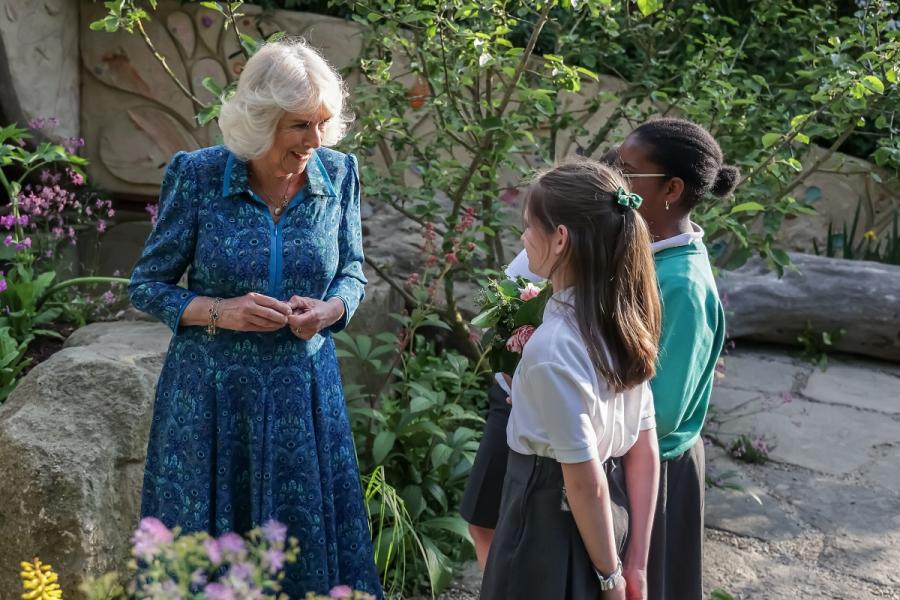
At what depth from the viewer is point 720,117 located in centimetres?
415

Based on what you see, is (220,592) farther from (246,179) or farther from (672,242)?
(246,179)

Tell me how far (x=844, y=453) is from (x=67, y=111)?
4867 millimetres

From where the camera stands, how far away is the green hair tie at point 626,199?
1906 millimetres

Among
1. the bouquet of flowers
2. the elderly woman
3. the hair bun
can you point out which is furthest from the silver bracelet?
the hair bun

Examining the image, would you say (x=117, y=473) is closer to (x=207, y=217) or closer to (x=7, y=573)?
(x=7, y=573)

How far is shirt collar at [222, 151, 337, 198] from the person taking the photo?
2.50 m

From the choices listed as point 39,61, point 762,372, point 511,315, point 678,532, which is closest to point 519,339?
point 511,315

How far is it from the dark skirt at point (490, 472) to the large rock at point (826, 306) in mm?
3631

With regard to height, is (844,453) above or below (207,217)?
below

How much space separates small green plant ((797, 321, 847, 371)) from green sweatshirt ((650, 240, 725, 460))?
413 cm

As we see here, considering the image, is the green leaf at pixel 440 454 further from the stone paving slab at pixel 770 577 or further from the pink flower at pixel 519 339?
the pink flower at pixel 519 339

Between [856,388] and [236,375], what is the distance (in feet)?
13.6

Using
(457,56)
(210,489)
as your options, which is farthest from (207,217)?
(457,56)

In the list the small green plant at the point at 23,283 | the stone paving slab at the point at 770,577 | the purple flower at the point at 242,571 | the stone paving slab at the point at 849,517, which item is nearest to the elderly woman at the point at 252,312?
the purple flower at the point at 242,571
